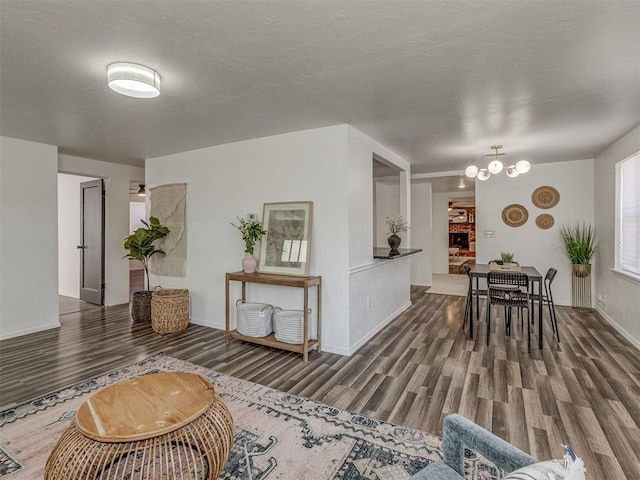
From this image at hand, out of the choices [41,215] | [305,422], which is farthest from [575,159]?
[41,215]

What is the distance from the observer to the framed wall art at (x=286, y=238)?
3.71 m

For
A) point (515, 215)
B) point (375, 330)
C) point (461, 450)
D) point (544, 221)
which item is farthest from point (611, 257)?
point (461, 450)

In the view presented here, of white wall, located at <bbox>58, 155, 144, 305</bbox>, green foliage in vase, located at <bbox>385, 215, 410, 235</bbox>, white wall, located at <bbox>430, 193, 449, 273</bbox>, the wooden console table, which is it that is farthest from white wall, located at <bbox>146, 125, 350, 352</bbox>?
white wall, located at <bbox>430, 193, 449, 273</bbox>

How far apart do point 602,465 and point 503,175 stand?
209 inches

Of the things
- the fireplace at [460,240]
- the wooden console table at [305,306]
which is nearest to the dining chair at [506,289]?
the wooden console table at [305,306]

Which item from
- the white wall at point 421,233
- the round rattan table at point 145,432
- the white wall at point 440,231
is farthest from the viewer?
the white wall at point 440,231

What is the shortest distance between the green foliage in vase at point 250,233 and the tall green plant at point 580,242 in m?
5.08

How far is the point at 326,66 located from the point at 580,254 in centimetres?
535

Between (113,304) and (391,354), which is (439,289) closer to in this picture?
(391,354)

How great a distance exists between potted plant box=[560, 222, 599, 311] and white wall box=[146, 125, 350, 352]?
4304 millimetres

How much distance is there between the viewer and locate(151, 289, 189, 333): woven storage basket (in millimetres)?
4234

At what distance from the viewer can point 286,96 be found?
9.13 ft

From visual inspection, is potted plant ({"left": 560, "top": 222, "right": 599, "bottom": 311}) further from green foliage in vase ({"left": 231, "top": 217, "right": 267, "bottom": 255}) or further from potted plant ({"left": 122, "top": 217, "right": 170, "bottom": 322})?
potted plant ({"left": 122, "top": 217, "right": 170, "bottom": 322})

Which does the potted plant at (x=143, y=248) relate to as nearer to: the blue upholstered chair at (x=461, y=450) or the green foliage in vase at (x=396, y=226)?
the green foliage in vase at (x=396, y=226)
